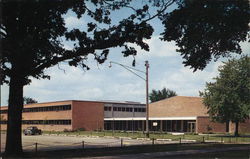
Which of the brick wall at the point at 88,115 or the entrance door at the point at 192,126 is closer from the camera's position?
the entrance door at the point at 192,126

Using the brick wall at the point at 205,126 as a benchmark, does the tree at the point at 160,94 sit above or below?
above

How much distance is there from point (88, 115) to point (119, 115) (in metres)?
8.09

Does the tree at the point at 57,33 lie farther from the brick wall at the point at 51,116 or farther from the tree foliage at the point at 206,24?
the brick wall at the point at 51,116

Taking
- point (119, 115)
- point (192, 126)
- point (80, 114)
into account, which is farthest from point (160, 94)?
point (192, 126)

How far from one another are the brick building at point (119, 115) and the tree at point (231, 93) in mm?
14461

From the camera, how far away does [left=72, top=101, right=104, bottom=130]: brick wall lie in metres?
70.4

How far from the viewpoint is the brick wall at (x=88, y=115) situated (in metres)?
70.4

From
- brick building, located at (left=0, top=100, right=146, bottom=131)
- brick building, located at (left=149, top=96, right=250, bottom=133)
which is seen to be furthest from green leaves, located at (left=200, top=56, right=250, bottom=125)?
brick building, located at (left=0, top=100, right=146, bottom=131)

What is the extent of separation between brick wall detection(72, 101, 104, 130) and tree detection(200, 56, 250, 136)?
102 feet

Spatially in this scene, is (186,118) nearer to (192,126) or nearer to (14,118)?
(192,126)

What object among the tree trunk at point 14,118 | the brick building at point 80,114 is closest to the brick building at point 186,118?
the brick building at point 80,114

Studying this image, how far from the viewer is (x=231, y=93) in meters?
44.8

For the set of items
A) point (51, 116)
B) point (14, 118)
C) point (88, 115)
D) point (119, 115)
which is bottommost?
point (51, 116)

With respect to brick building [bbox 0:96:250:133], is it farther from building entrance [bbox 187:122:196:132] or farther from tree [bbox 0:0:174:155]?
tree [bbox 0:0:174:155]
